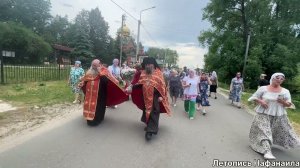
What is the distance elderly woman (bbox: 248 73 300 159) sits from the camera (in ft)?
21.2

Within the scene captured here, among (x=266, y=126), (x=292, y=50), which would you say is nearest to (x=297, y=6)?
(x=292, y=50)

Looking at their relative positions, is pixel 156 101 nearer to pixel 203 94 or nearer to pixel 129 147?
pixel 129 147

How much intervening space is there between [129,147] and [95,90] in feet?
6.79

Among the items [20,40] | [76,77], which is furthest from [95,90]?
[20,40]

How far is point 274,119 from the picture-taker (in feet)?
21.7

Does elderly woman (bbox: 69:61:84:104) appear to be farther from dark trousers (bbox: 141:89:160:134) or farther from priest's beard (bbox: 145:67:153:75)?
dark trousers (bbox: 141:89:160:134)

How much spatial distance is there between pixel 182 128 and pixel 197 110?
12.8ft

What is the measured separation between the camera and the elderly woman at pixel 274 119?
646cm

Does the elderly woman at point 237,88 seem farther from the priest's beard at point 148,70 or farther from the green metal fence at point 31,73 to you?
the green metal fence at point 31,73

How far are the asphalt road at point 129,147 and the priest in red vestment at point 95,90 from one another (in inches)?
12.1

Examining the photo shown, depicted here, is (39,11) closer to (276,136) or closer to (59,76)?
(59,76)

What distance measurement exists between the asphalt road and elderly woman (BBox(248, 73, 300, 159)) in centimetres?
A: 28

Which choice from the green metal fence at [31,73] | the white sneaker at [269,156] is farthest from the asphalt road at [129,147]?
the green metal fence at [31,73]

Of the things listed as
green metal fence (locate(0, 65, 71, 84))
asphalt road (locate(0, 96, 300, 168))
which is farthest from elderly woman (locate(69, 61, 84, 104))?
green metal fence (locate(0, 65, 71, 84))
